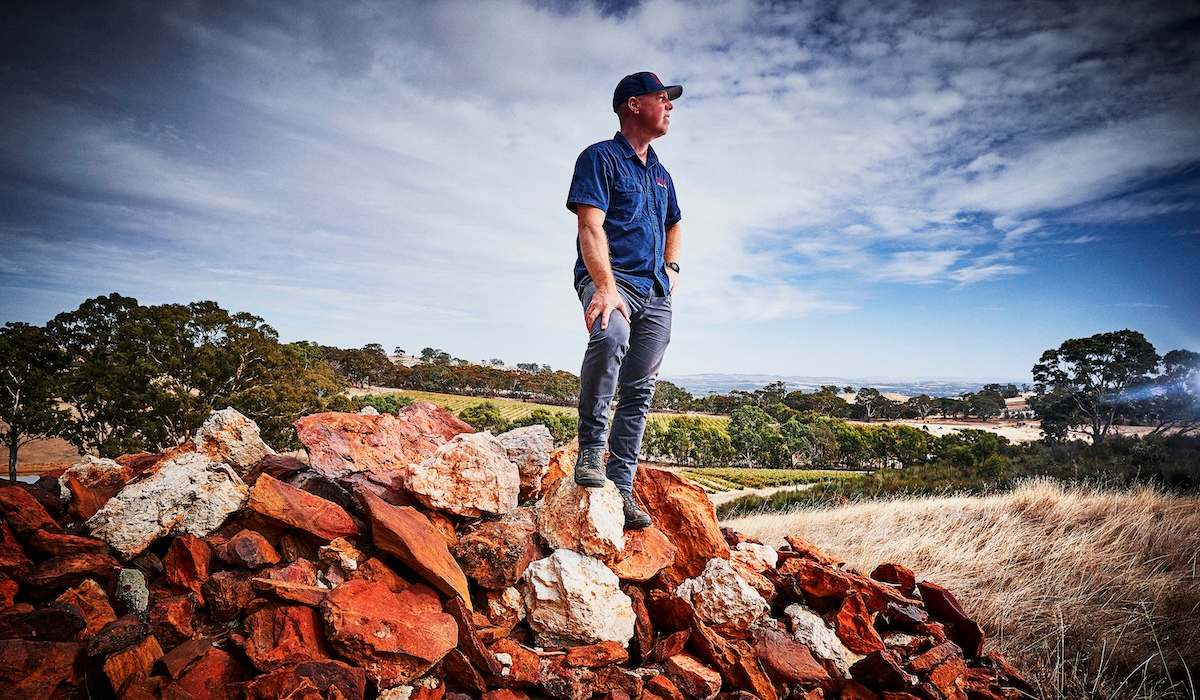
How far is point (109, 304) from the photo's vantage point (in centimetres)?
2633

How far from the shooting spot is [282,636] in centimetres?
215

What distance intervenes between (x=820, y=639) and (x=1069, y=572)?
419 cm

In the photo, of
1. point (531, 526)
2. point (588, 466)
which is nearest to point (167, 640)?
point (531, 526)

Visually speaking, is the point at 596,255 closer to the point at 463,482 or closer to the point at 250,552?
the point at 463,482

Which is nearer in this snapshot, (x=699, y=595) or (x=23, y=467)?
(x=699, y=595)

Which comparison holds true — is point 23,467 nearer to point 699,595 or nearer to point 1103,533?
point 699,595

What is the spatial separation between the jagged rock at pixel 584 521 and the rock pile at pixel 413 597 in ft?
0.05

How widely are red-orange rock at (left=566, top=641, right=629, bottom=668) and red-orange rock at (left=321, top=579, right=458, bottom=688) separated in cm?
61

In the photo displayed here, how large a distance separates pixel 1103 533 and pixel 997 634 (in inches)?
148

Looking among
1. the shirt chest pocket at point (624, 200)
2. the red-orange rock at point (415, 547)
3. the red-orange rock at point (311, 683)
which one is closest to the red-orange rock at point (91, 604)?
the red-orange rock at point (311, 683)

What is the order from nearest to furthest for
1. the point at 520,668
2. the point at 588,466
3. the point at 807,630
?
the point at 520,668
the point at 807,630
the point at 588,466

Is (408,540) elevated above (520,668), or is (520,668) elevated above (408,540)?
(408,540)

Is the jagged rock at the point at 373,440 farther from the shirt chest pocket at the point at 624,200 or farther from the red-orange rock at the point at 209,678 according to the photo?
the shirt chest pocket at the point at 624,200

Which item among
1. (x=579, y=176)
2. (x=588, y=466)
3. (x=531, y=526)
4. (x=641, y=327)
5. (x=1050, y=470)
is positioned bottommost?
(x=1050, y=470)
